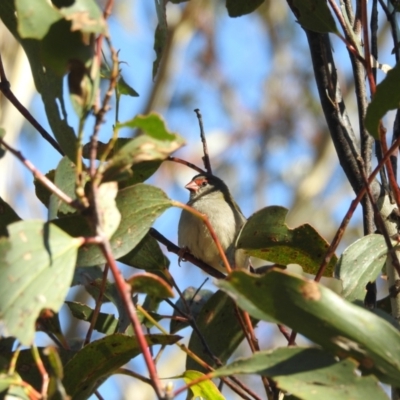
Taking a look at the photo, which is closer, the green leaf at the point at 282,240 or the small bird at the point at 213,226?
the green leaf at the point at 282,240

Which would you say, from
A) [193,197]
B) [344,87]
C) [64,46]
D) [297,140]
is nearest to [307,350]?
[64,46]

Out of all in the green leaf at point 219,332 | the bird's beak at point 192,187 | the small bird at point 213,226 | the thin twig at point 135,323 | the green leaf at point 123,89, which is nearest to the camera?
the thin twig at point 135,323

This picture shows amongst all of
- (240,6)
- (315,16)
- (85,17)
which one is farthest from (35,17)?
(240,6)

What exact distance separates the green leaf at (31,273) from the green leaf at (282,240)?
0.74m

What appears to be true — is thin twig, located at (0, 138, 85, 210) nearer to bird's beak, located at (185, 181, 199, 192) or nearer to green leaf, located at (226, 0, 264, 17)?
green leaf, located at (226, 0, 264, 17)

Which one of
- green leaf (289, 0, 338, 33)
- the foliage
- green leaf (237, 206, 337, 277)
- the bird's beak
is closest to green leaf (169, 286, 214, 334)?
green leaf (237, 206, 337, 277)

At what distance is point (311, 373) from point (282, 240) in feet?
2.29

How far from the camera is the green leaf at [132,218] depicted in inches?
53.5

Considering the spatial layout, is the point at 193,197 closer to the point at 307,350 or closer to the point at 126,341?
the point at 126,341

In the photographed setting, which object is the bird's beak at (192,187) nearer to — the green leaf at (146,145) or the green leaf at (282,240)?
the green leaf at (282,240)

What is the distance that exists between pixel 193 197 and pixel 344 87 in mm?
6760

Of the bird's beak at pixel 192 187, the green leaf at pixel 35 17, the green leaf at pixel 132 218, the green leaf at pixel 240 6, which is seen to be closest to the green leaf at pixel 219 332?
the green leaf at pixel 132 218

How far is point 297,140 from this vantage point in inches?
471

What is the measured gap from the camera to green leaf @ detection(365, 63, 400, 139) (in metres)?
1.27
